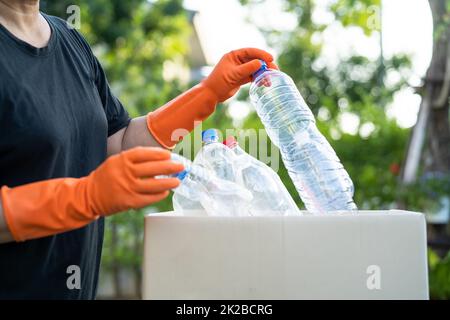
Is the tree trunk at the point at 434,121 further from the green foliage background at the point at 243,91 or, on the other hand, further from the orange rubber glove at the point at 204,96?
the orange rubber glove at the point at 204,96

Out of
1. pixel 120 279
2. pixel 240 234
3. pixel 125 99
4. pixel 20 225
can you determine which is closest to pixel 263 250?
pixel 240 234

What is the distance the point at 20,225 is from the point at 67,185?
0.12 metres

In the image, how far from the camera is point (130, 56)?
28.4ft

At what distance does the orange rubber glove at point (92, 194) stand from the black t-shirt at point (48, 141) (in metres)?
0.20

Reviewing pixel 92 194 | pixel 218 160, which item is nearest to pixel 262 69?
pixel 218 160

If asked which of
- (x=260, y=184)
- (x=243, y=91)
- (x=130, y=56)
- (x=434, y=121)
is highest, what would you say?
(x=243, y=91)

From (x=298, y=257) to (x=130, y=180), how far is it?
0.39 m

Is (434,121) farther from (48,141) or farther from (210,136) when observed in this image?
(48,141)

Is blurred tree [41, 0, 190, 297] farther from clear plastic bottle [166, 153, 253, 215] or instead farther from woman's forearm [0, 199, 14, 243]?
woman's forearm [0, 199, 14, 243]

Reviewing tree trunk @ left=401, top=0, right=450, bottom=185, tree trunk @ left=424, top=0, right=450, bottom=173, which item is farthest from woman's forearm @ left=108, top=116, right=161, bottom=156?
tree trunk @ left=401, top=0, right=450, bottom=185

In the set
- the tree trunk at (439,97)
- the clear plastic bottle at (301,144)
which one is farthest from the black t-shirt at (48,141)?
the tree trunk at (439,97)

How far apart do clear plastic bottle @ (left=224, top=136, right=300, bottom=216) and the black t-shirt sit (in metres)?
0.39

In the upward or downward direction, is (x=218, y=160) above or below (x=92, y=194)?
above

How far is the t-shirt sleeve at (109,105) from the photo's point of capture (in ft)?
6.07
